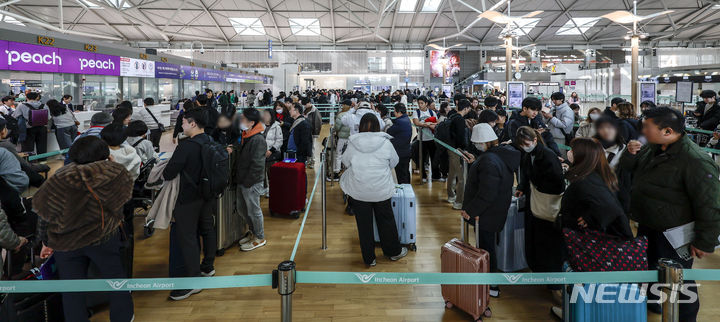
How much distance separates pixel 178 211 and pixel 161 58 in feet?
45.8

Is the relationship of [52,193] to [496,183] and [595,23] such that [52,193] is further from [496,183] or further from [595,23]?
[595,23]

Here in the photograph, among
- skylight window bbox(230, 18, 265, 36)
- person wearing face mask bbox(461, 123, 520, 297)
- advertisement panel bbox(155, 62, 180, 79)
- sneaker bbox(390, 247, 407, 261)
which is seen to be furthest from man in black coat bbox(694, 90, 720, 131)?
skylight window bbox(230, 18, 265, 36)

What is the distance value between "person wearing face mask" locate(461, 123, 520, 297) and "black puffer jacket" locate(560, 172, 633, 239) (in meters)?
0.69

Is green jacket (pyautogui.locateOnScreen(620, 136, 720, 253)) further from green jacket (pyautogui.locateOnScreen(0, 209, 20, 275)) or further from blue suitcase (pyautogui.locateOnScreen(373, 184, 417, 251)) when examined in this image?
green jacket (pyautogui.locateOnScreen(0, 209, 20, 275))

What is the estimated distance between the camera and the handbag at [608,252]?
8.07ft

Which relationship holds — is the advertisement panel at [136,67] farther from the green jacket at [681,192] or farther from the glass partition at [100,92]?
the green jacket at [681,192]

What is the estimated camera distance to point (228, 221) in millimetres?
4707

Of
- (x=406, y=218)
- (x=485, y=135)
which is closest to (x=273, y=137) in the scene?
(x=406, y=218)

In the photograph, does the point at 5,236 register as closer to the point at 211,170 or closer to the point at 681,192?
the point at 211,170

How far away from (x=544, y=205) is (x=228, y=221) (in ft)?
10.7

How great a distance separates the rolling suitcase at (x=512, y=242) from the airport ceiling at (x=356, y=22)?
24.0 m

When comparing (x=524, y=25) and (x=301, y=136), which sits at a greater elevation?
(x=524, y=25)

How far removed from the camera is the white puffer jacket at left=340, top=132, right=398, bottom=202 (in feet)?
13.0

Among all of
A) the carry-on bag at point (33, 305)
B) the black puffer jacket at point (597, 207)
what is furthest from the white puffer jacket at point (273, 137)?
the black puffer jacket at point (597, 207)
